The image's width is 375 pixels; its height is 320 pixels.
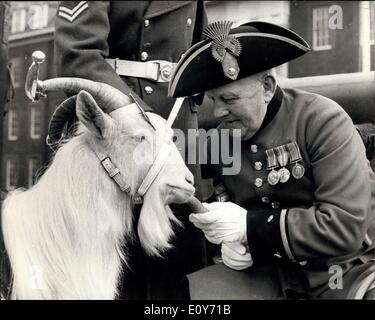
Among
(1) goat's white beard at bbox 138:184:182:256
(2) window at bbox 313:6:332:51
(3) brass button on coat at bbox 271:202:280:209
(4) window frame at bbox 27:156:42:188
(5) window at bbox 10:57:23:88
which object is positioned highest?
(2) window at bbox 313:6:332:51

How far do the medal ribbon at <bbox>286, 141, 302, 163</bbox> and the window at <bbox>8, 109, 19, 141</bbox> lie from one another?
1.21 m

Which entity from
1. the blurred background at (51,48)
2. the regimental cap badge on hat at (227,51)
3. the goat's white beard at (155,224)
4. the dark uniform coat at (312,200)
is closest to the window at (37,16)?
the blurred background at (51,48)

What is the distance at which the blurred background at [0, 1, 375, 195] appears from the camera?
8.02ft

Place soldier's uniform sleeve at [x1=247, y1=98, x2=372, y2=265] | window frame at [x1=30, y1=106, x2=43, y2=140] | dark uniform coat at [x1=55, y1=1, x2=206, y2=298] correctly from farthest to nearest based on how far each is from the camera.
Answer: window frame at [x1=30, y1=106, x2=43, y2=140], dark uniform coat at [x1=55, y1=1, x2=206, y2=298], soldier's uniform sleeve at [x1=247, y1=98, x2=372, y2=265]

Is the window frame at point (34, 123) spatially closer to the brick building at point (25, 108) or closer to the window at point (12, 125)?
the brick building at point (25, 108)

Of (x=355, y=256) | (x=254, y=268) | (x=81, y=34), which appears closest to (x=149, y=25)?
(x=81, y=34)

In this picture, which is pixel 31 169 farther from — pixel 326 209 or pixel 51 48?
pixel 326 209

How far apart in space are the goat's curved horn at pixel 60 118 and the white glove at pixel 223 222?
2.09 feet

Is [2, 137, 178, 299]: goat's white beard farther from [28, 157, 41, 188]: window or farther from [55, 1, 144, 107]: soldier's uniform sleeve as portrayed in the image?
[55, 1, 144, 107]: soldier's uniform sleeve

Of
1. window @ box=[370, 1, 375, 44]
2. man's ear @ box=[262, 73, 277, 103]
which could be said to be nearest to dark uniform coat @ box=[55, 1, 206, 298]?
man's ear @ box=[262, 73, 277, 103]

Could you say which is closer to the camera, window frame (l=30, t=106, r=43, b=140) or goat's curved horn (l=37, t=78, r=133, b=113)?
goat's curved horn (l=37, t=78, r=133, b=113)

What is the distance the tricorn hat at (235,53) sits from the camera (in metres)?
2.27

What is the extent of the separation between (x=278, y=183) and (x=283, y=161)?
89 mm

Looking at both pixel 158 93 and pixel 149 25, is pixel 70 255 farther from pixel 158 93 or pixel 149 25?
pixel 149 25
